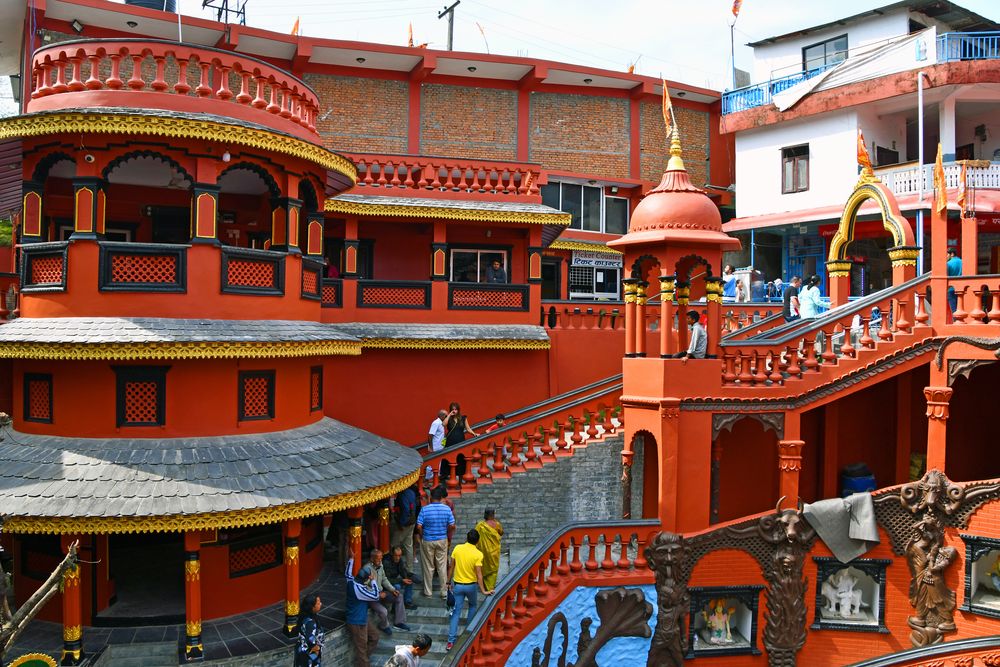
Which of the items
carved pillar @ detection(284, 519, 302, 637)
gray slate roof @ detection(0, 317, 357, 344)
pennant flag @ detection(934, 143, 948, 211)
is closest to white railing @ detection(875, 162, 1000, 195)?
pennant flag @ detection(934, 143, 948, 211)

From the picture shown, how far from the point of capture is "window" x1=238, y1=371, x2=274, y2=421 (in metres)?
12.7

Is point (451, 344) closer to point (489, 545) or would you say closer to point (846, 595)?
point (489, 545)

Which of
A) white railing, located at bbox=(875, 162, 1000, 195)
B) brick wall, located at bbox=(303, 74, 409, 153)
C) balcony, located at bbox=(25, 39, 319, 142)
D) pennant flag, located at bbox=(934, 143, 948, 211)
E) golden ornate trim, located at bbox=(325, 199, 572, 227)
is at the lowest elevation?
pennant flag, located at bbox=(934, 143, 948, 211)

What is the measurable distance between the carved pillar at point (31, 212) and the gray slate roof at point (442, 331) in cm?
698

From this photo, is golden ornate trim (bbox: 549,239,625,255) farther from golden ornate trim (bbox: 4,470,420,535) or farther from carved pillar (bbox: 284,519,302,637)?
carved pillar (bbox: 284,519,302,637)

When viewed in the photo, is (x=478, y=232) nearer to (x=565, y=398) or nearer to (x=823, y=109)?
(x=565, y=398)

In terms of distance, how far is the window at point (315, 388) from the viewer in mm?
14148

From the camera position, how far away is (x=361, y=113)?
80.4 feet

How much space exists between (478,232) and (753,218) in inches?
449

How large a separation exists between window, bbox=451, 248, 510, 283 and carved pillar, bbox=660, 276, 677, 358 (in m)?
8.21

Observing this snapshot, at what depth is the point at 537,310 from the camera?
20.1 meters

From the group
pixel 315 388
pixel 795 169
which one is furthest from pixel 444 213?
pixel 795 169

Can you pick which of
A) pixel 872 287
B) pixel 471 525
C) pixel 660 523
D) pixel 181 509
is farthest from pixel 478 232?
pixel 872 287

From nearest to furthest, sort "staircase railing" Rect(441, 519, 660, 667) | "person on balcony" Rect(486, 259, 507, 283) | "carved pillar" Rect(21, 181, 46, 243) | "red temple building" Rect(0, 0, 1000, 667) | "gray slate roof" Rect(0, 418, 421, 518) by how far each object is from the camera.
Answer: "gray slate roof" Rect(0, 418, 421, 518), "red temple building" Rect(0, 0, 1000, 667), "staircase railing" Rect(441, 519, 660, 667), "carved pillar" Rect(21, 181, 46, 243), "person on balcony" Rect(486, 259, 507, 283)
